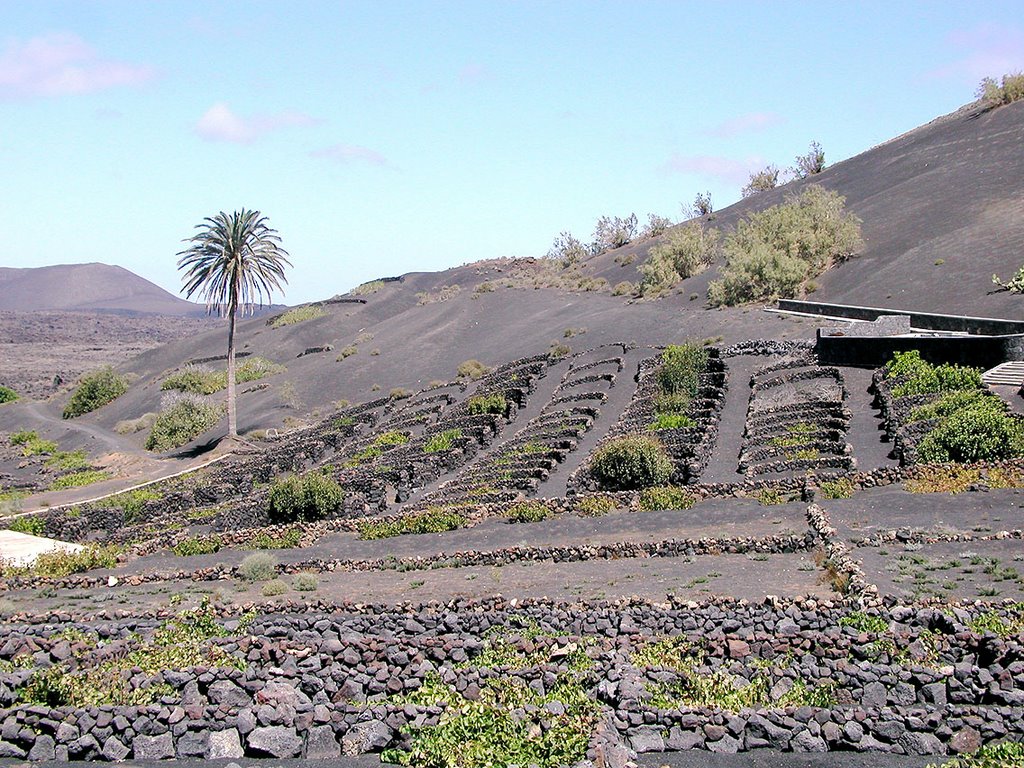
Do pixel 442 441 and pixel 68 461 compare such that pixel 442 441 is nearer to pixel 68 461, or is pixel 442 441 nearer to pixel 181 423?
pixel 181 423

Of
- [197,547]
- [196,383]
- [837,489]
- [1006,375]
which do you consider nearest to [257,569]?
[197,547]

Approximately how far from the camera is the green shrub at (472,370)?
5578cm

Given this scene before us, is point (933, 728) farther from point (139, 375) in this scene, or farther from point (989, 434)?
point (139, 375)

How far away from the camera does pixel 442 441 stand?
4044 cm

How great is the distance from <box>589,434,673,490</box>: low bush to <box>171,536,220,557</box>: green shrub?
10939 millimetres

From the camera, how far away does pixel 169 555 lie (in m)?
30.2

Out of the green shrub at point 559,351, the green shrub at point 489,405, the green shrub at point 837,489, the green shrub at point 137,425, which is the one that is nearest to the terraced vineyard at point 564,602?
the green shrub at point 837,489

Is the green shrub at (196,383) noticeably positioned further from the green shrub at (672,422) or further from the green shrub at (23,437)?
the green shrub at (672,422)

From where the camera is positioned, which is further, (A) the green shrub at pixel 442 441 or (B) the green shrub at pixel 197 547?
(A) the green shrub at pixel 442 441

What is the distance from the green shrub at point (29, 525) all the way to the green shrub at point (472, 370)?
23115mm

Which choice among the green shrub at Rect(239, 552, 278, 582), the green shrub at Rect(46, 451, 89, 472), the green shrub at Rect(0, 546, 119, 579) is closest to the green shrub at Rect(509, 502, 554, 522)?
the green shrub at Rect(239, 552, 278, 582)

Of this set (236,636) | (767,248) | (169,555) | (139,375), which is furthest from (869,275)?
(139,375)

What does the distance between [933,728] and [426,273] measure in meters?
110

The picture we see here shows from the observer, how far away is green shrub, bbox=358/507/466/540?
2902 cm
